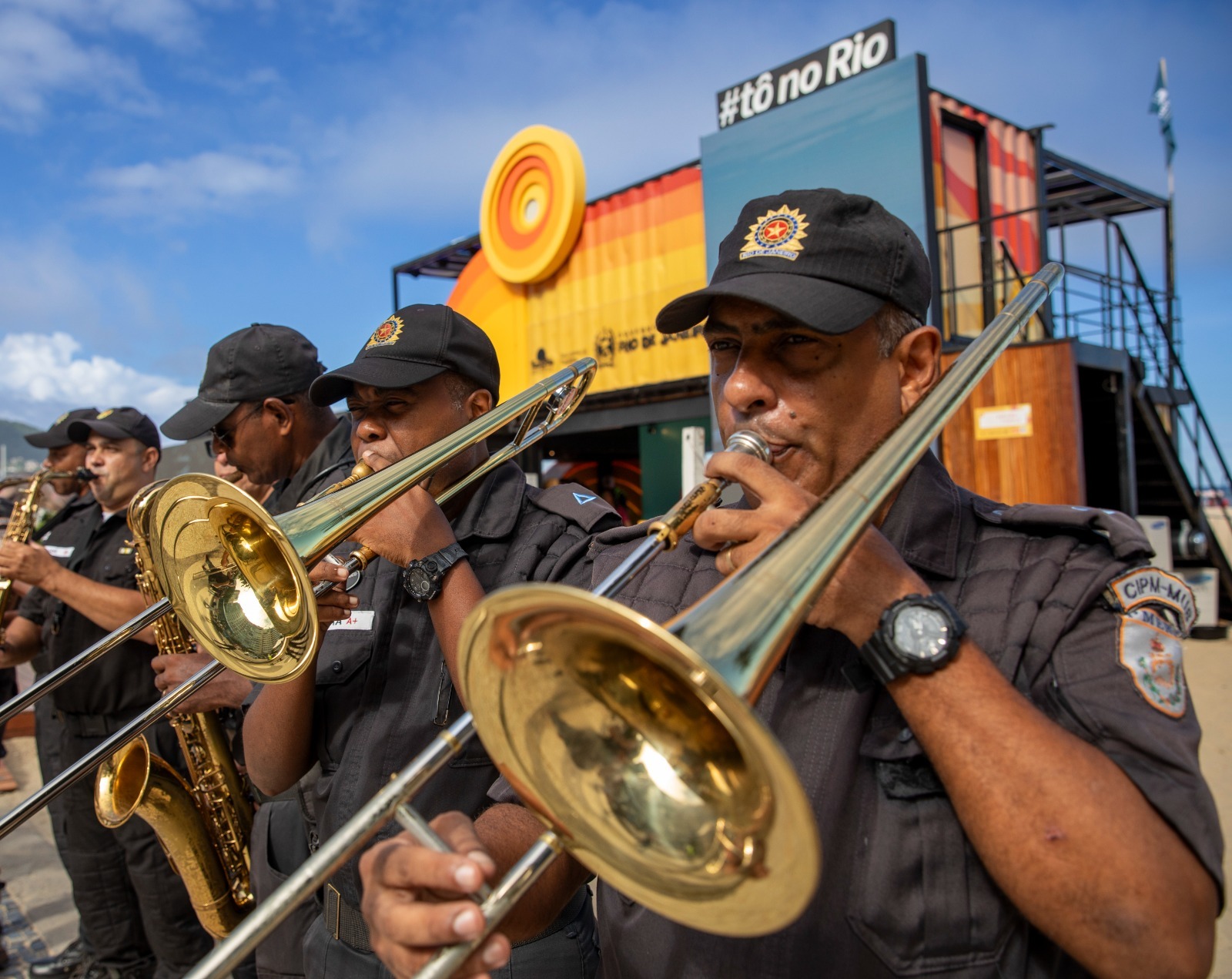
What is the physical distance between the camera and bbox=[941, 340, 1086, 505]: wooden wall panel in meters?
7.28

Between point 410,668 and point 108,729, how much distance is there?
2621mm

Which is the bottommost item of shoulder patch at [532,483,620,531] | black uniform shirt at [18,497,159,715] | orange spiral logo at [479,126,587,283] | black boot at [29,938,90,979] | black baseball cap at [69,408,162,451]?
black boot at [29,938,90,979]

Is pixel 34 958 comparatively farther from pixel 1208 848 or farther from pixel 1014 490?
pixel 1014 490

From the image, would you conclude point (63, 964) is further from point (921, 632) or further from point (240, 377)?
point (921, 632)

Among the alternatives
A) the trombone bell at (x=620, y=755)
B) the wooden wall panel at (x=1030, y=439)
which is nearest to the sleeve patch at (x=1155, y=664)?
the trombone bell at (x=620, y=755)

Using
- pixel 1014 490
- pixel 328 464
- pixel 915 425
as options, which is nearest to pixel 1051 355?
pixel 1014 490

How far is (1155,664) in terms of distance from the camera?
43.3 inches

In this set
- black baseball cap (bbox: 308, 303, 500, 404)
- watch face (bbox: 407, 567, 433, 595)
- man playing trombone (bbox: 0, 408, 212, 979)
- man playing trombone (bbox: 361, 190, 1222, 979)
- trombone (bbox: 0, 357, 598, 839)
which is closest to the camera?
man playing trombone (bbox: 361, 190, 1222, 979)

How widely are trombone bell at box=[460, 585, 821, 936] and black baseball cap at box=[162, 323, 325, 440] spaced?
8.31 feet

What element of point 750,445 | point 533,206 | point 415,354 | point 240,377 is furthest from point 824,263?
point 533,206

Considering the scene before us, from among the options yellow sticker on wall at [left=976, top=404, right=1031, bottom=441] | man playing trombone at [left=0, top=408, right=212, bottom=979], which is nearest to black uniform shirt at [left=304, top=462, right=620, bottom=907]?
man playing trombone at [left=0, top=408, right=212, bottom=979]

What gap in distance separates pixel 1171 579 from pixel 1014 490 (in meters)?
6.95

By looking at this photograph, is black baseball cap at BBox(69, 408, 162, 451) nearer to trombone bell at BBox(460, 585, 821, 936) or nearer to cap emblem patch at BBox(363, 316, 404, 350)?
cap emblem patch at BBox(363, 316, 404, 350)

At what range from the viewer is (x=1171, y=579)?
119cm
